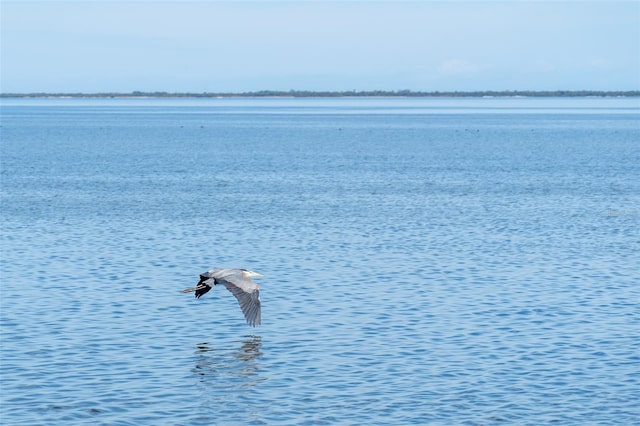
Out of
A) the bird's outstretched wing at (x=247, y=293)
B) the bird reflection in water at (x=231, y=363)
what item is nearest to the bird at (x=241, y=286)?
the bird's outstretched wing at (x=247, y=293)

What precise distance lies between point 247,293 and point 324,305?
4.58 metres

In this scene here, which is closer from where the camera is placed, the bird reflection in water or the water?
the water

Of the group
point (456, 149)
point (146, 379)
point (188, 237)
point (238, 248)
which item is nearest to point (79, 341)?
point (146, 379)

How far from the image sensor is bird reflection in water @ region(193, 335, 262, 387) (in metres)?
19.4

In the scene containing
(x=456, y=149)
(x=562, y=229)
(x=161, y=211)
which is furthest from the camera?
(x=456, y=149)

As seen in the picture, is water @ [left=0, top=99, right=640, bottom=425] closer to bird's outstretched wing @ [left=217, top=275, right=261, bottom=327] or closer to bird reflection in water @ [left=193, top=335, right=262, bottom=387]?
bird reflection in water @ [left=193, top=335, right=262, bottom=387]

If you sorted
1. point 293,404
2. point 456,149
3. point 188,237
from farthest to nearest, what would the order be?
point 456,149
point 188,237
point 293,404

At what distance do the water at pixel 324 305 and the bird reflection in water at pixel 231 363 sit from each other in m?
0.07

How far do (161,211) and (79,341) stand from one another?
2342 cm

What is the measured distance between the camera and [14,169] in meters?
69.9

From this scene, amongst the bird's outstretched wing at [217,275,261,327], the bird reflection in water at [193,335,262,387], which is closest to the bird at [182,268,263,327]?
the bird's outstretched wing at [217,275,261,327]

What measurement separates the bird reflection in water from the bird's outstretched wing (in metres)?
0.60

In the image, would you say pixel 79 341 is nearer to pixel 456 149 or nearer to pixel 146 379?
pixel 146 379

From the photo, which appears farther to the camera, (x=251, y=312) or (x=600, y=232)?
(x=600, y=232)
